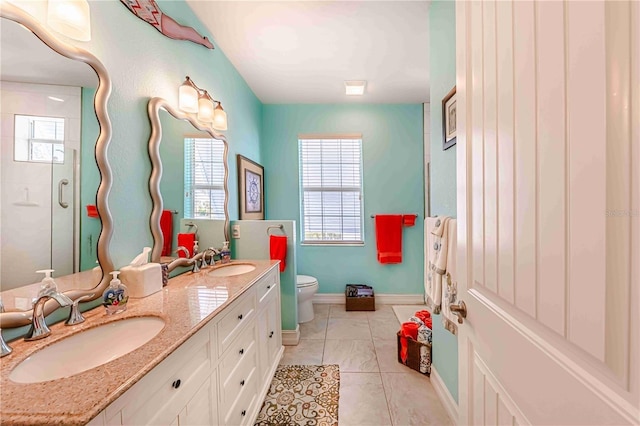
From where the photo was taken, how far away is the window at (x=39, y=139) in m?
0.83

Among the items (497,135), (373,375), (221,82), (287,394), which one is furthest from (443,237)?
(221,82)

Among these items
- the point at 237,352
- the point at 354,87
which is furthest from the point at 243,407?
the point at 354,87

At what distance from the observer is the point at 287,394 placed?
1.66 meters

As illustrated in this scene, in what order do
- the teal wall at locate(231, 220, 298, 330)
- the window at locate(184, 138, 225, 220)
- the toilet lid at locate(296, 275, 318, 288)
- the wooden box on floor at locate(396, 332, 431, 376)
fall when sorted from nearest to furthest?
1. the window at locate(184, 138, 225, 220)
2. the wooden box on floor at locate(396, 332, 431, 376)
3. the teal wall at locate(231, 220, 298, 330)
4. the toilet lid at locate(296, 275, 318, 288)

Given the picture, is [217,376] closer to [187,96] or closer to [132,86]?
→ [132,86]

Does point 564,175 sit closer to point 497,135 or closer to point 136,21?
point 497,135

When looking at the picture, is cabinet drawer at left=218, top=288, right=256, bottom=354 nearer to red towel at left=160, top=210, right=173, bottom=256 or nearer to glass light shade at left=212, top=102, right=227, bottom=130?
red towel at left=160, top=210, right=173, bottom=256

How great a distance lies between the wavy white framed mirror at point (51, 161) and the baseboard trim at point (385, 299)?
2497 mm

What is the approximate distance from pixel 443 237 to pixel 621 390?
107 centimetres

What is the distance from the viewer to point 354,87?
274 centimetres

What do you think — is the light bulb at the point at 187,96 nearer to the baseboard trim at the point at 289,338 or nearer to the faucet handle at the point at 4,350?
the faucet handle at the point at 4,350

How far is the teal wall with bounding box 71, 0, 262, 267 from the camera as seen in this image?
3.74ft

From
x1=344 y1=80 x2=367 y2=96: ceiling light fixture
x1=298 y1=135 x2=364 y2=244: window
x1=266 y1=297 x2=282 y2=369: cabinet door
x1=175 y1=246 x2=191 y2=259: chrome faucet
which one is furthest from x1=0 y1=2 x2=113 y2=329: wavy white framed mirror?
x1=298 y1=135 x2=364 y2=244: window

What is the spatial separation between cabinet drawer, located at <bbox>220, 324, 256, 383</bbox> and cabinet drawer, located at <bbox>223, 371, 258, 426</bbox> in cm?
15
